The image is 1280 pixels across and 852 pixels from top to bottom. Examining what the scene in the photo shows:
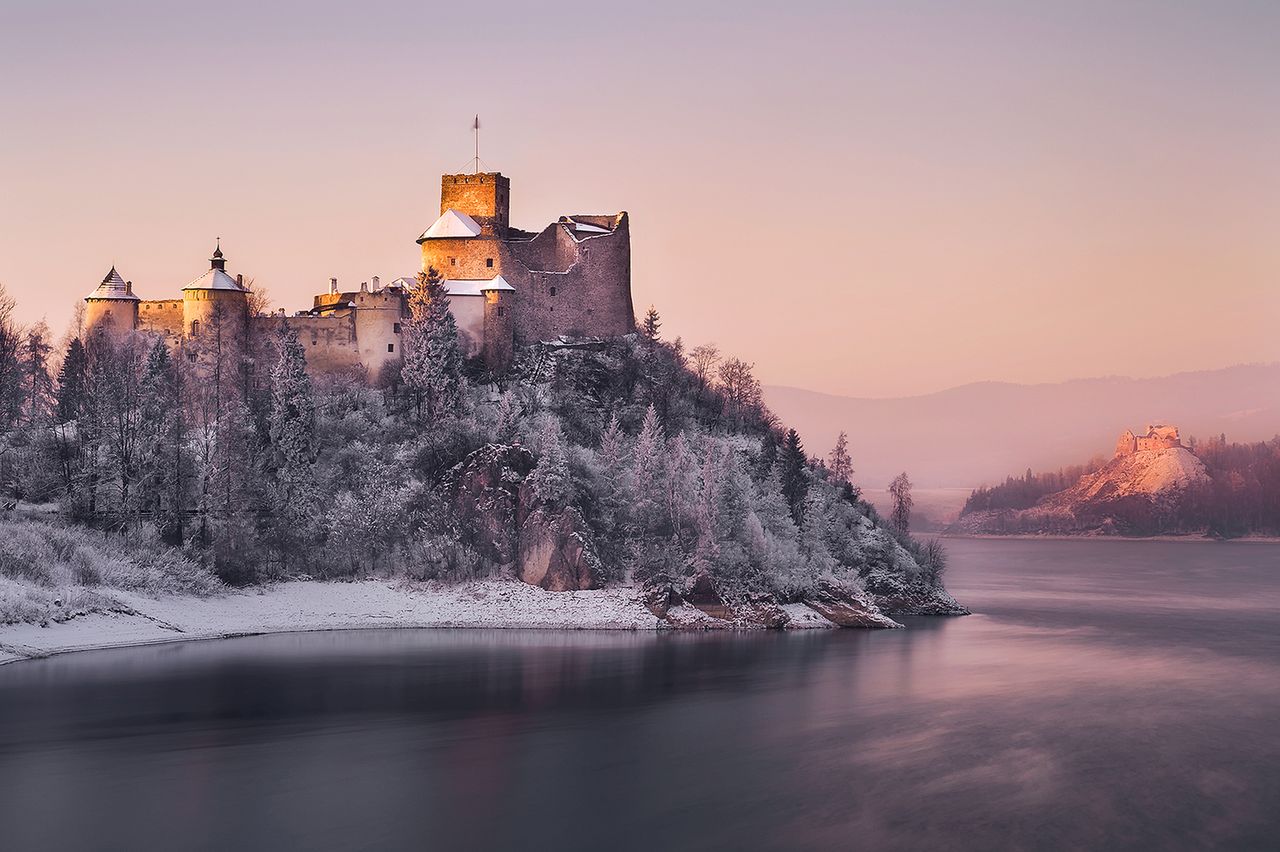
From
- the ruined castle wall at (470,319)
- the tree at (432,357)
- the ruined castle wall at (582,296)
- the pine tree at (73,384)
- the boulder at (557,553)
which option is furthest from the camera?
the ruined castle wall at (582,296)

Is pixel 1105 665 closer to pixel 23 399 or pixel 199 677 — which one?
pixel 199 677

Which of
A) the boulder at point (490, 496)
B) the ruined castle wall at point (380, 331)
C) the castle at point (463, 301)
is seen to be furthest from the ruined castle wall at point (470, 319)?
the boulder at point (490, 496)

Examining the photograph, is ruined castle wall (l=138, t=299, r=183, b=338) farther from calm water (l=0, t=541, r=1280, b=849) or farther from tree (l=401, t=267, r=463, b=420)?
calm water (l=0, t=541, r=1280, b=849)

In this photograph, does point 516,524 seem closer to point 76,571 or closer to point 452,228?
point 76,571

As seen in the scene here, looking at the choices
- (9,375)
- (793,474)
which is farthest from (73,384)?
(793,474)

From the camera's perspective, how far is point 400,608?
62344mm

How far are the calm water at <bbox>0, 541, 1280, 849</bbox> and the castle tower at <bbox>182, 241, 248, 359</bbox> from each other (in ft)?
83.1

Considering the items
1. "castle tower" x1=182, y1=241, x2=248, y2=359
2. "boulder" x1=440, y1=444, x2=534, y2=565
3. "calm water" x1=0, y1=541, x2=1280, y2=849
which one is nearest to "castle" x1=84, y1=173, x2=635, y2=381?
"castle tower" x1=182, y1=241, x2=248, y2=359

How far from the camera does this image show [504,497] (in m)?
65.2

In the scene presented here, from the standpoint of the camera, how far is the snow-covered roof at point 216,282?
75.9m

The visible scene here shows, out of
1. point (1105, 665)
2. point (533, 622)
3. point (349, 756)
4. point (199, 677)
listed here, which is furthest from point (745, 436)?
point (349, 756)

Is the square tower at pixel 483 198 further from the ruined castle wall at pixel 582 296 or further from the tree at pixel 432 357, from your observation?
the tree at pixel 432 357

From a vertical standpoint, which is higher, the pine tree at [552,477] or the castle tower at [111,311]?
the castle tower at [111,311]

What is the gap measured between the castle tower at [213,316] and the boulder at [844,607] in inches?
1518
